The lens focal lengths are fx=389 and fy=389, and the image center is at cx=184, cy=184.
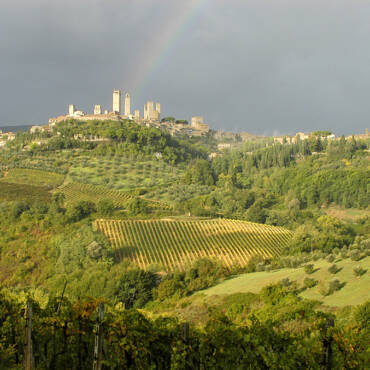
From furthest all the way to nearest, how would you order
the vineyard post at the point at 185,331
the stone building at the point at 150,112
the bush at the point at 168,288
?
the stone building at the point at 150,112, the bush at the point at 168,288, the vineyard post at the point at 185,331

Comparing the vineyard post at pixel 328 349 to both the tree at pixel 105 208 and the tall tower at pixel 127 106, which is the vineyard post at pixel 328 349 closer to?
the tree at pixel 105 208

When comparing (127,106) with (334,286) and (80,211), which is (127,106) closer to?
(80,211)

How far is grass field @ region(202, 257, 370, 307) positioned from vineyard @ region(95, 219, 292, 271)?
8241 millimetres

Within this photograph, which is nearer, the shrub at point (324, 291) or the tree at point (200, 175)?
the shrub at point (324, 291)

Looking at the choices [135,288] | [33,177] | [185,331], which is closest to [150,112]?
[33,177]

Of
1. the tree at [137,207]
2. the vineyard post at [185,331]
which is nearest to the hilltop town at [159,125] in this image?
the tree at [137,207]

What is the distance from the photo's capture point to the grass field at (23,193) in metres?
52.0

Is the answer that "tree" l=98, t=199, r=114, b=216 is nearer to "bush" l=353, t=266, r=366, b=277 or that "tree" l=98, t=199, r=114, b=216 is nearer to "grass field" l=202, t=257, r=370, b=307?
"grass field" l=202, t=257, r=370, b=307

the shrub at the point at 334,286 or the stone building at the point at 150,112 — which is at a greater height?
the stone building at the point at 150,112

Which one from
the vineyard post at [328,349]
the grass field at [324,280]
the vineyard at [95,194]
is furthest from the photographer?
the vineyard at [95,194]

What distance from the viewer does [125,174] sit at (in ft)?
247

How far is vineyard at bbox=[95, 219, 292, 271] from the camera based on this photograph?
36031 millimetres

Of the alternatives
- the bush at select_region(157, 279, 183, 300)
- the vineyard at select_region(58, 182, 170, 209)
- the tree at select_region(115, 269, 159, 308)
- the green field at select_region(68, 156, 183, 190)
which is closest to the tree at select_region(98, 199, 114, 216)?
the vineyard at select_region(58, 182, 170, 209)

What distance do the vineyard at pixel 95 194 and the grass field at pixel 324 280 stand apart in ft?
101
